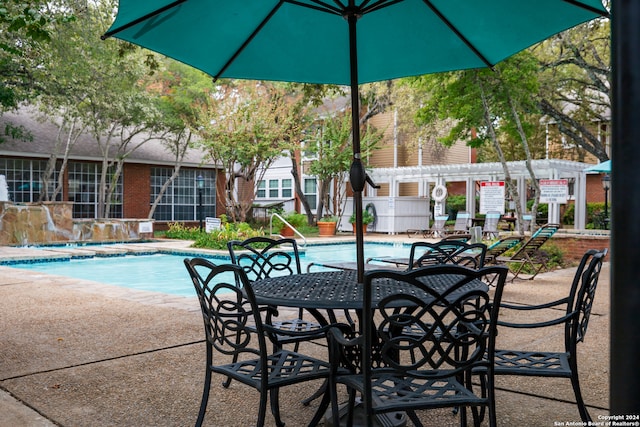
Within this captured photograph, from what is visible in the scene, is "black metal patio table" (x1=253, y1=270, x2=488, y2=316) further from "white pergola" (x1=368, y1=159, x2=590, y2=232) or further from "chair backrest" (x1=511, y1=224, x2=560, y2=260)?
"white pergola" (x1=368, y1=159, x2=590, y2=232)

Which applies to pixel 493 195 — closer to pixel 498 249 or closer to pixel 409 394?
pixel 498 249

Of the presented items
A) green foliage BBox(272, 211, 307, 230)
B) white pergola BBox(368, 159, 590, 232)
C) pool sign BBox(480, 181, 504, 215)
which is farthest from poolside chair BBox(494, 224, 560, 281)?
green foliage BBox(272, 211, 307, 230)

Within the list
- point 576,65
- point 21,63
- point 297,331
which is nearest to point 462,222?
point 576,65

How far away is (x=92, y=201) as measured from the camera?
19.8 metres

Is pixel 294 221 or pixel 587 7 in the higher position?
pixel 587 7

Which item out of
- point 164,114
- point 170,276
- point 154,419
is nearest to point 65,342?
point 154,419

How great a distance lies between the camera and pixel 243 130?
1683 centimetres

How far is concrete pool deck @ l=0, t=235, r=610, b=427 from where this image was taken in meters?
2.98

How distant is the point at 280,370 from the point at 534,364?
1.21m

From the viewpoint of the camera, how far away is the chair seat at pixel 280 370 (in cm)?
244

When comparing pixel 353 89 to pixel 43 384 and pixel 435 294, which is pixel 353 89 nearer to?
pixel 435 294

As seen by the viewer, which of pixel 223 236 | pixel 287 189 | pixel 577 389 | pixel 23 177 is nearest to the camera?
pixel 577 389

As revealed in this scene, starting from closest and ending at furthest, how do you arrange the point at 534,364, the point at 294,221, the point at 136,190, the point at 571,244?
the point at 534,364 → the point at 571,244 → the point at 294,221 → the point at 136,190

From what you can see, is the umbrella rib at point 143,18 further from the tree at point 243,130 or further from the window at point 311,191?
the window at point 311,191
